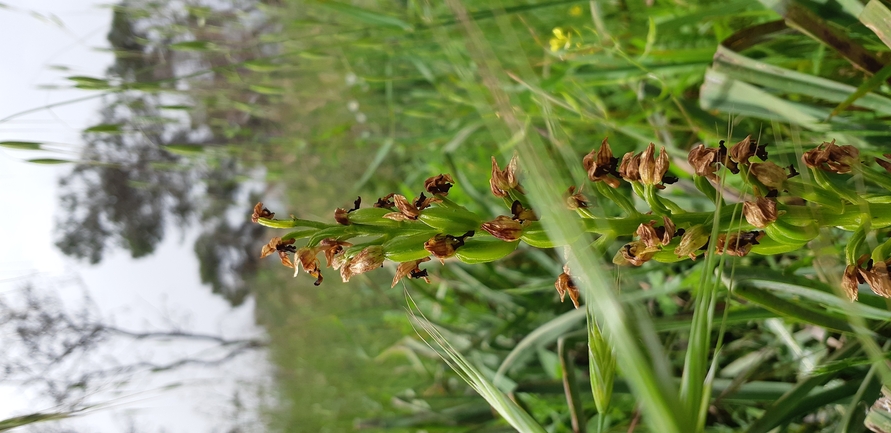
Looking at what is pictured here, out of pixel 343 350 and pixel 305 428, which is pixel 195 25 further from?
pixel 305 428

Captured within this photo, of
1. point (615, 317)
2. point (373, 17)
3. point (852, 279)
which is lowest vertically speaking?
point (852, 279)

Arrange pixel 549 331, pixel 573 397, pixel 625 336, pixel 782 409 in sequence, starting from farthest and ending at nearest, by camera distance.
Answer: pixel 549 331, pixel 573 397, pixel 782 409, pixel 625 336

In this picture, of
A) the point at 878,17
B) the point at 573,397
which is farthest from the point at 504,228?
the point at 573,397

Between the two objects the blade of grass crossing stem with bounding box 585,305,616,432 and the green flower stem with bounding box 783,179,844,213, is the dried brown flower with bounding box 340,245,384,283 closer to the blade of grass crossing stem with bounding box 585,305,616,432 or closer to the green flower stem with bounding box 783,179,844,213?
the blade of grass crossing stem with bounding box 585,305,616,432

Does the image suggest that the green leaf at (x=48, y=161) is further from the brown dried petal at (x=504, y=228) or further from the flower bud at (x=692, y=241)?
the flower bud at (x=692, y=241)

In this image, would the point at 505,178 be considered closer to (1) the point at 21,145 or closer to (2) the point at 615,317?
(2) the point at 615,317

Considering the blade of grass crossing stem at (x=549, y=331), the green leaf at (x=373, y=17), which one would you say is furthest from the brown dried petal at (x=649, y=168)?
the green leaf at (x=373, y=17)

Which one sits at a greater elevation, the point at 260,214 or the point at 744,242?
the point at 260,214
